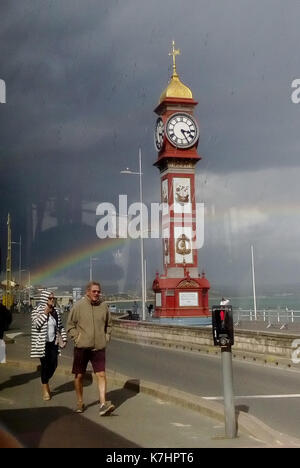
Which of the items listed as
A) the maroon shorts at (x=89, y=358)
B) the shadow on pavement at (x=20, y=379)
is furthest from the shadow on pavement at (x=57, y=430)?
the shadow on pavement at (x=20, y=379)

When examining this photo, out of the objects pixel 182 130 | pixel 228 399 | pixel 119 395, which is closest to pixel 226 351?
pixel 228 399

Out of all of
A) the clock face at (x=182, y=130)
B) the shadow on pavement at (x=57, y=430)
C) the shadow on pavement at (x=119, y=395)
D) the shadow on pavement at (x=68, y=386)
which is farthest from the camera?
the clock face at (x=182, y=130)

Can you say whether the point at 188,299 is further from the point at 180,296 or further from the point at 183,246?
the point at 183,246

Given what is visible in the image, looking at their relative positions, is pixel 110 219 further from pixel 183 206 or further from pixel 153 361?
pixel 153 361

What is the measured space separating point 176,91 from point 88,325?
43.3 meters

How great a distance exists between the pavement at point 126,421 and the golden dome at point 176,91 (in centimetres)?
4041

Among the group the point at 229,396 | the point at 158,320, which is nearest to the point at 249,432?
the point at 229,396

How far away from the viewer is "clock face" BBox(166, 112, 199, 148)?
48.8 meters

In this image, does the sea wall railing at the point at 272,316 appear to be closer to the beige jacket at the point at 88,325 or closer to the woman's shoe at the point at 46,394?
the woman's shoe at the point at 46,394

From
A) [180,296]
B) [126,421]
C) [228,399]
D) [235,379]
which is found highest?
[180,296]

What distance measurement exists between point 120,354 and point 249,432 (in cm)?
1459

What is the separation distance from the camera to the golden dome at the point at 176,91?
164 feet

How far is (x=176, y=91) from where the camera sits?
50281 mm
